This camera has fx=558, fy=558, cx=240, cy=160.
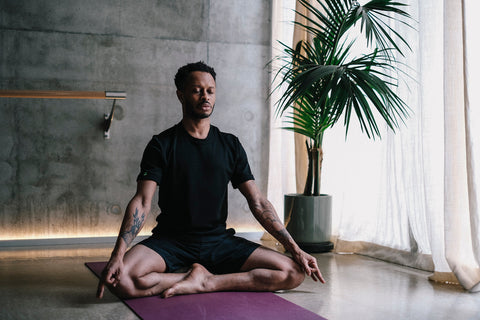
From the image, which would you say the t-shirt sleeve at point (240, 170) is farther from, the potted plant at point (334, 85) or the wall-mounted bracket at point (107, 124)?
the wall-mounted bracket at point (107, 124)

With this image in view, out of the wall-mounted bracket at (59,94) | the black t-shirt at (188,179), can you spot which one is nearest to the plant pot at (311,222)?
the black t-shirt at (188,179)

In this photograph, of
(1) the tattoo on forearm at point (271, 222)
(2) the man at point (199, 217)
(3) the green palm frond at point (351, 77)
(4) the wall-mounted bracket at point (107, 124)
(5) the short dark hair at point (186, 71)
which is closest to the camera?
(2) the man at point (199, 217)

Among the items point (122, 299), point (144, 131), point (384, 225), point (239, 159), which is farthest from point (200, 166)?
point (144, 131)

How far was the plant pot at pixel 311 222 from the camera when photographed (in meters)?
4.05

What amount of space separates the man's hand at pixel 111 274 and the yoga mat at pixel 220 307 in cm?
17

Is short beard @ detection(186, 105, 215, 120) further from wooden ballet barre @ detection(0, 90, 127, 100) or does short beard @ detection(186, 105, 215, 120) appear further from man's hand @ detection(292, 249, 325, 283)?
wooden ballet barre @ detection(0, 90, 127, 100)

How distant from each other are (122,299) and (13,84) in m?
2.58

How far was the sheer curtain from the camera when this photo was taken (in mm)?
2971

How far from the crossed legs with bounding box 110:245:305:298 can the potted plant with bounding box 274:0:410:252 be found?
41.6 inches

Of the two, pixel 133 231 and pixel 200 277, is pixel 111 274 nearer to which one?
pixel 133 231

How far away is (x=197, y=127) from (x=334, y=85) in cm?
110

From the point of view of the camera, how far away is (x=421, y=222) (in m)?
3.50

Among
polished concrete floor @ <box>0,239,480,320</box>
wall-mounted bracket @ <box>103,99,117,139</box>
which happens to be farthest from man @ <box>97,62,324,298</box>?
wall-mounted bracket @ <box>103,99,117,139</box>

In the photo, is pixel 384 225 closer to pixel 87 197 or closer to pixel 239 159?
pixel 239 159
